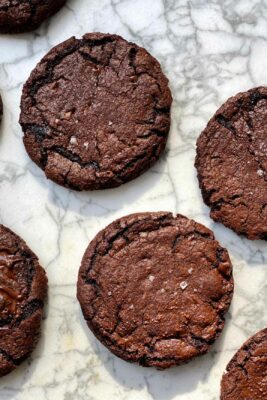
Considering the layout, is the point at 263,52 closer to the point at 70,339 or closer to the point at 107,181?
the point at 107,181

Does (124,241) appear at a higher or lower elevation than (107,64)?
lower

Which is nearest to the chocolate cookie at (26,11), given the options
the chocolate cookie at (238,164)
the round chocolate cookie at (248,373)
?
the chocolate cookie at (238,164)

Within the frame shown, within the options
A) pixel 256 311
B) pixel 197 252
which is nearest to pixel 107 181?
pixel 197 252

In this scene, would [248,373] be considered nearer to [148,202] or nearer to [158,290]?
[158,290]

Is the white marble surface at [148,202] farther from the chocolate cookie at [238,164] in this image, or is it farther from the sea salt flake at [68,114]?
the sea salt flake at [68,114]


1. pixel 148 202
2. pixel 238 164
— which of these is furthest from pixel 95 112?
pixel 238 164

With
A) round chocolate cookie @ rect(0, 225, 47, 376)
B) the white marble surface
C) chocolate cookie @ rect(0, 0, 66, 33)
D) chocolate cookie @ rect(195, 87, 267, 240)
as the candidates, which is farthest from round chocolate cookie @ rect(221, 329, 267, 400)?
chocolate cookie @ rect(0, 0, 66, 33)
